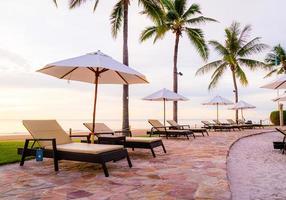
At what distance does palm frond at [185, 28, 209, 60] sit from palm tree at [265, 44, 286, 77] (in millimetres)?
13943

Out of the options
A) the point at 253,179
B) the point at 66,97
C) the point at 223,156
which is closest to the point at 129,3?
the point at 223,156

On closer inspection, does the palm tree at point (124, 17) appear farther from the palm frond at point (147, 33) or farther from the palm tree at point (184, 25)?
the palm tree at point (184, 25)

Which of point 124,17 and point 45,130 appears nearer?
point 45,130

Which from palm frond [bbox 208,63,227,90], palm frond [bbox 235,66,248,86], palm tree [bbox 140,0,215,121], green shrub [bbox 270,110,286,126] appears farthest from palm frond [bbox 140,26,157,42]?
green shrub [bbox 270,110,286,126]

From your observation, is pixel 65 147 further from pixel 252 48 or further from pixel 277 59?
pixel 277 59

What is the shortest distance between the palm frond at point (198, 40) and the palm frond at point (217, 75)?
21.0ft

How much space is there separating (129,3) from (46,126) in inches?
383

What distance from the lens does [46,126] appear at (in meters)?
6.07

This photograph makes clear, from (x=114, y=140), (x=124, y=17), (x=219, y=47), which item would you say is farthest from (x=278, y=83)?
(x=219, y=47)

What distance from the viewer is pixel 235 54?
2567 cm

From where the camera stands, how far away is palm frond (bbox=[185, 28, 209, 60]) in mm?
19375

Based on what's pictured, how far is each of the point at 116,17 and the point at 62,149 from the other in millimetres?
11072

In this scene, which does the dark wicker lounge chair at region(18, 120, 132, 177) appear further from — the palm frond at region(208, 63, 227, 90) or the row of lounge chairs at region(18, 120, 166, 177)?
the palm frond at region(208, 63, 227, 90)

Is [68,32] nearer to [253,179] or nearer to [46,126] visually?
[46,126]
